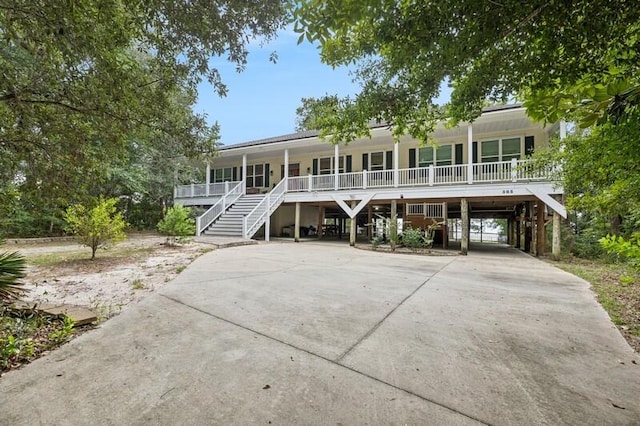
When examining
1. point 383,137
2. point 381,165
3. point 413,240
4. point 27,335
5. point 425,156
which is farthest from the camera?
point 381,165

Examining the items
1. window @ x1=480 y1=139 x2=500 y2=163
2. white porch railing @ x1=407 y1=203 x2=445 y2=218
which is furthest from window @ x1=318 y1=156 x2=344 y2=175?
window @ x1=480 y1=139 x2=500 y2=163

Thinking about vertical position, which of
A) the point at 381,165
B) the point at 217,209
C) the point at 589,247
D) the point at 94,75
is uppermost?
the point at 381,165

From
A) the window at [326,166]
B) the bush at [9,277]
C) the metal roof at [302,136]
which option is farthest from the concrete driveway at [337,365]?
the window at [326,166]

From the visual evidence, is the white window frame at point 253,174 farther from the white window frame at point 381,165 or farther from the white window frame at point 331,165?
the white window frame at point 381,165

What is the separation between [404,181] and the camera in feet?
42.1

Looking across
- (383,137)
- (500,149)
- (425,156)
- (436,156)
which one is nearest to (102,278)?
(383,137)

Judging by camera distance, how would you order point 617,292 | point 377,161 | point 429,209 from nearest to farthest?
1. point 617,292
2. point 429,209
3. point 377,161

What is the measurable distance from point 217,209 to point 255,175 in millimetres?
4453

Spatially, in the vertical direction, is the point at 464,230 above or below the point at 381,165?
below

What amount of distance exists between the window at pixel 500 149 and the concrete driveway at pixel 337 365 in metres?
9.62

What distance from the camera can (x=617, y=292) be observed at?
510 cm

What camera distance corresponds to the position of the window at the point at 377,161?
50.5 ft

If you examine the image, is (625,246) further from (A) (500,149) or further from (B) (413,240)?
(A) (500,149)

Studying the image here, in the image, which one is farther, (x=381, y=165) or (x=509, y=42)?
(x=381, y=165)
